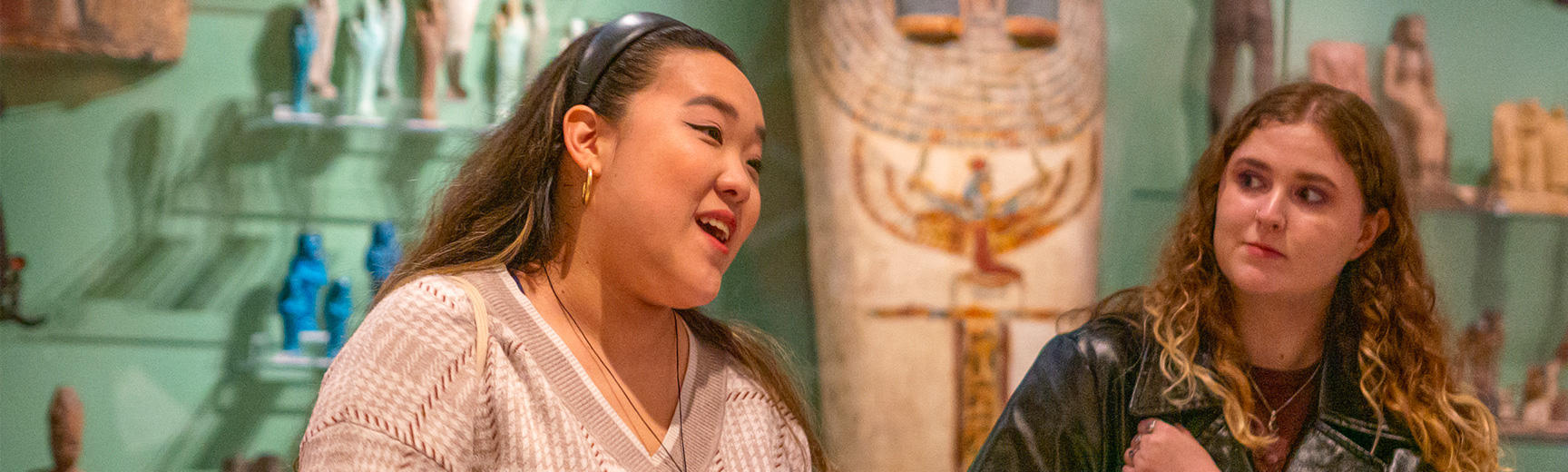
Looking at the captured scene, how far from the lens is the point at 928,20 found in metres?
3.12

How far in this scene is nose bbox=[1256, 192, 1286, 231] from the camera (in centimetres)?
203

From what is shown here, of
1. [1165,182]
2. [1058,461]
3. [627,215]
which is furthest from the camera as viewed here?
[1165,182]

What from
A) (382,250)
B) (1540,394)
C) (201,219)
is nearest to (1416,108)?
(1540,394)

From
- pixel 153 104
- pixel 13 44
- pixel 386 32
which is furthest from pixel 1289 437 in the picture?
pixel 13 44

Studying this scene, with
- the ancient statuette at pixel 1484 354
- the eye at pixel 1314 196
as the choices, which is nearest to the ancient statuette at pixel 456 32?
the eye at pixel 1314 196

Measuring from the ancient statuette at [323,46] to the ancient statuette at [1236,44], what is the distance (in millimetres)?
2505

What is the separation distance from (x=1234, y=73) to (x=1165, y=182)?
0.40 meters

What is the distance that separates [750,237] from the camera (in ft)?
10.3

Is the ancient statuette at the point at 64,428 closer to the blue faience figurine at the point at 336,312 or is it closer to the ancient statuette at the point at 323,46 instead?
the blue faience figurine at the point at 336,312

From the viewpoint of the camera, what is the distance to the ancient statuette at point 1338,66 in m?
3.44

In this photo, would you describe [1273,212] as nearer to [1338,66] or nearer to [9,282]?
[1338,66]

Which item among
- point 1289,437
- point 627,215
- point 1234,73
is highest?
point 627,215

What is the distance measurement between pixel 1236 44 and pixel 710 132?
2444 millimetres

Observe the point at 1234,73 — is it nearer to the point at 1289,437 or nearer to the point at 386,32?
the point at 1289,437
